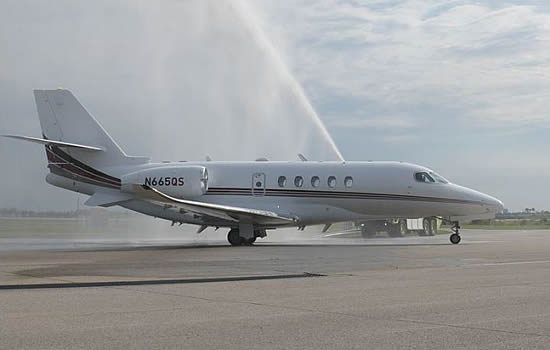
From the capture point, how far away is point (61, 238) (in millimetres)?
40500

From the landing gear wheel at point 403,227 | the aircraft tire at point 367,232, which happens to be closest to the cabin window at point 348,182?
the aircraft tire at point 367,232

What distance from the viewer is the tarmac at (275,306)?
8.43 m

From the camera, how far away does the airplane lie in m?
33.6

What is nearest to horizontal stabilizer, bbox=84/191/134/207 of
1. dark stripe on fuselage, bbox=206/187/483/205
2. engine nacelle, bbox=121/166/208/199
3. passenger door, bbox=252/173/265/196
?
engine nacelle, bbox=121/166/208/199

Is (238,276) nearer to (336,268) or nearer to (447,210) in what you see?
(336,268)

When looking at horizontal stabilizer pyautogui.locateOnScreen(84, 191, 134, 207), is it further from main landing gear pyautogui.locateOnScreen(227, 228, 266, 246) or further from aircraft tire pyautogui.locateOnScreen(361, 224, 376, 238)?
aircraft tire pyautogui.locateOnScreen(361, 224, 376, 238)

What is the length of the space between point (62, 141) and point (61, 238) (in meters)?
6.80

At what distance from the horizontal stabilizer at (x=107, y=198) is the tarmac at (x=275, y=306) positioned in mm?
15091

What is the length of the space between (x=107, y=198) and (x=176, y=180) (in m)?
3.26

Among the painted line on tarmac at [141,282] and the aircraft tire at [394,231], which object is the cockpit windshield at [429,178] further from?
the painted line on tarmac at [141,282]

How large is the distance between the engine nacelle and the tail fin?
5.90ft

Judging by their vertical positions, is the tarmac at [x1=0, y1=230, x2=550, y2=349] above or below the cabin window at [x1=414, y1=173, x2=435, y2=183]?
below

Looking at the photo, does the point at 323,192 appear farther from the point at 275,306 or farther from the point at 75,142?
the point at 275,306

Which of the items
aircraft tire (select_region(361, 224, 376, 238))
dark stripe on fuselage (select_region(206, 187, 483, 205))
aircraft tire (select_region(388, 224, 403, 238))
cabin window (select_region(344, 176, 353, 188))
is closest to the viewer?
dark stripe on fuselage (select_region(206, 187, 483, 205))
